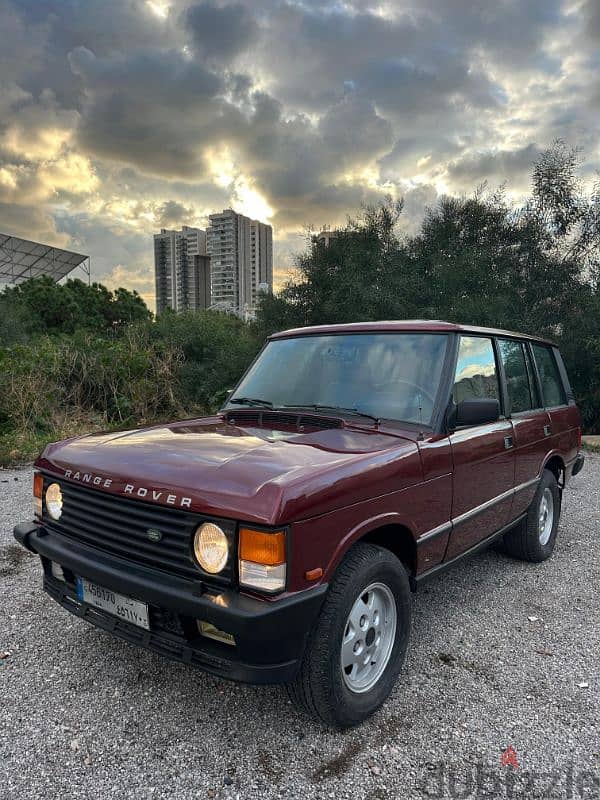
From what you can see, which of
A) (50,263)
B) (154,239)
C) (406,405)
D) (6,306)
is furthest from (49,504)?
(154,239)

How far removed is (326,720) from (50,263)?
39867 mm

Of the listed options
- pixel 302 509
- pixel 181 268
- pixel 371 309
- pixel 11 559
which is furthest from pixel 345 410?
pixel 181 268

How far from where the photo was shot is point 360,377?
3311 millimetres

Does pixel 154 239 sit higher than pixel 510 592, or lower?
higher

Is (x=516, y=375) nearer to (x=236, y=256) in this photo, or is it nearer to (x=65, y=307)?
(x=65, y=307)

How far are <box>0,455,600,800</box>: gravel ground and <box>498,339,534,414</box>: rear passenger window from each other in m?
1.56

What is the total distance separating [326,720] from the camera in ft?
7.77

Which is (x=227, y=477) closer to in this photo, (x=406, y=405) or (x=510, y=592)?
(x=406, y=405)

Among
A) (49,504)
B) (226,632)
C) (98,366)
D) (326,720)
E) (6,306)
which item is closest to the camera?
(226,632)

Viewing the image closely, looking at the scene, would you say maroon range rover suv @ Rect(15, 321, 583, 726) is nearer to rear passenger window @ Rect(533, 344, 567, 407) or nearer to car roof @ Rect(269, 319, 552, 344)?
car roof @ Rect(269, 319, 552, 344)

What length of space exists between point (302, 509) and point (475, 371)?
198 centimetres

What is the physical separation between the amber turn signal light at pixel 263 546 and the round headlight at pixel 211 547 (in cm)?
9

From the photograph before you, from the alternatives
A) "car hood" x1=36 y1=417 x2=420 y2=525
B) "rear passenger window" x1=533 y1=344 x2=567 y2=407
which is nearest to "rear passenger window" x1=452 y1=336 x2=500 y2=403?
"car hood" x1=36 y1=417 x2=420 y2=525

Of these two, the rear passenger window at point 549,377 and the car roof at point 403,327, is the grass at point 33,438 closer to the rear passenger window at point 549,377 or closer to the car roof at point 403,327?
the car roof at point 403,327
